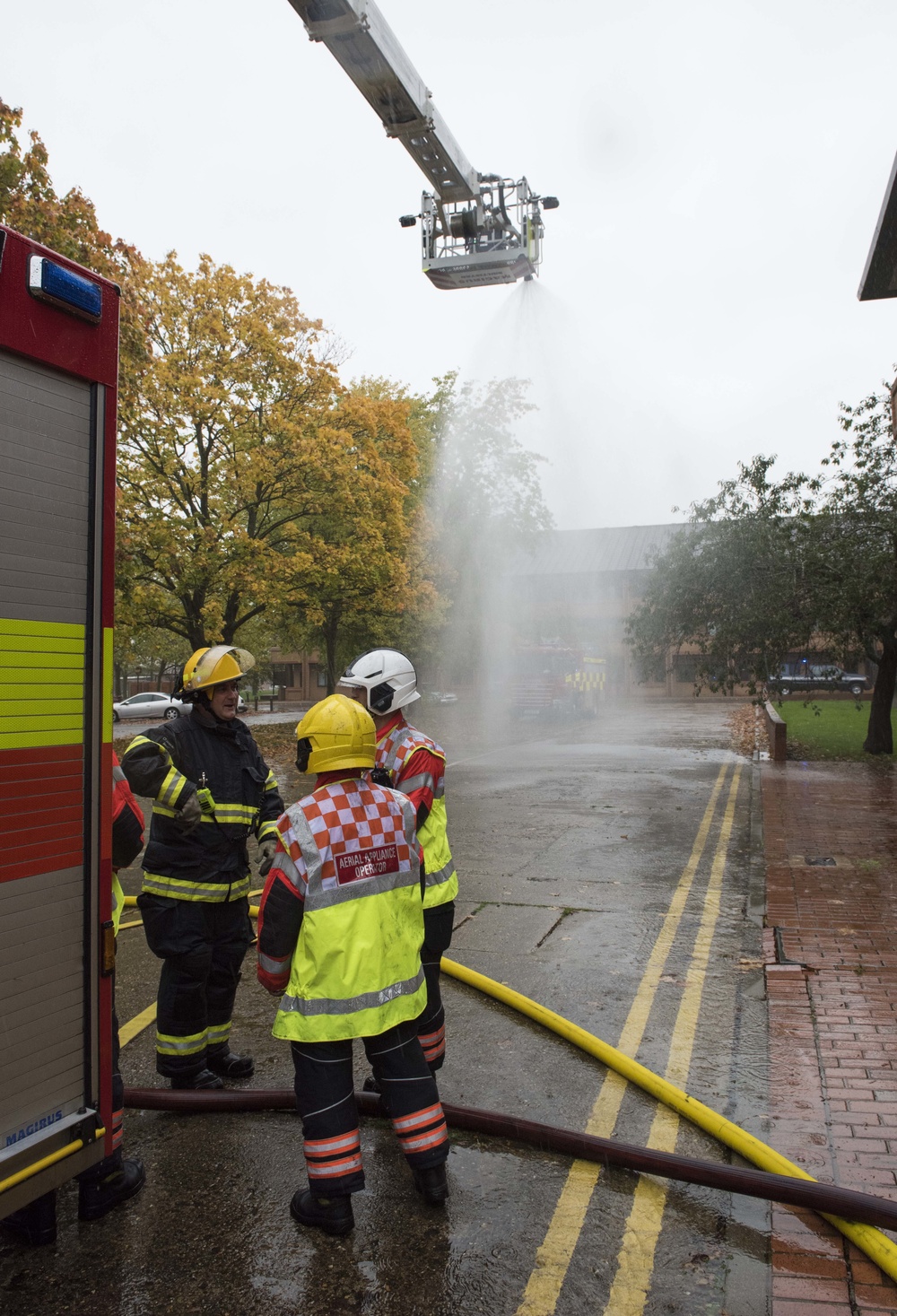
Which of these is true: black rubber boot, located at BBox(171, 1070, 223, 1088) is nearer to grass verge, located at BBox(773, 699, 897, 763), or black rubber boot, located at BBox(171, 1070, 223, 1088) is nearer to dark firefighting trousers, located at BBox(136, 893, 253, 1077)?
dark firefighting trousers, located at BBox(136, 893, 253, 1077)

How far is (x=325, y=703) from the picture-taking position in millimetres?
3150

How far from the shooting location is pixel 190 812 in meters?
3.76

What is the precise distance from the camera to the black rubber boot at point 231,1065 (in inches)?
165

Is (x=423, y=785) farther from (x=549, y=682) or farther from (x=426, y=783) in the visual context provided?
(x=549, y=682)

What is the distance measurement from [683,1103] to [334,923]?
177 cm

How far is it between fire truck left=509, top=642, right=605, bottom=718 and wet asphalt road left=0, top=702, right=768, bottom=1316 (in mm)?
22745

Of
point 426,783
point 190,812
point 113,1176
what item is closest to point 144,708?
point 190,812

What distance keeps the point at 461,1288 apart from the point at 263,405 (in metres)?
19.7

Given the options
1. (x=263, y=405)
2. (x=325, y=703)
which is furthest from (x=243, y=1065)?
(x=263, y=405)

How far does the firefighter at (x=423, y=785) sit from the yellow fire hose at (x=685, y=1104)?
89 cm

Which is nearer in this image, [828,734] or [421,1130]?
[421,1130]

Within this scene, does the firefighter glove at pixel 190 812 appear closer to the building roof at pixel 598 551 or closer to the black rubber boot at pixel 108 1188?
the black rubber boot at pixel 108 1188

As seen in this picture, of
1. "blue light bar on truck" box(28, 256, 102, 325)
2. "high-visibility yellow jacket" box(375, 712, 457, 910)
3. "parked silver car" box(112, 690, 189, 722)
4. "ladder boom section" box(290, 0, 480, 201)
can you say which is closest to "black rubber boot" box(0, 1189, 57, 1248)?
"high-visibility yellow jacket" box(375, 712, 457, 910)

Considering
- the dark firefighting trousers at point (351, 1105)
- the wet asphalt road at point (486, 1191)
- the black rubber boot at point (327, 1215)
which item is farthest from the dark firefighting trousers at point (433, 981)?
the black rubber boot at point (327, 1215)
